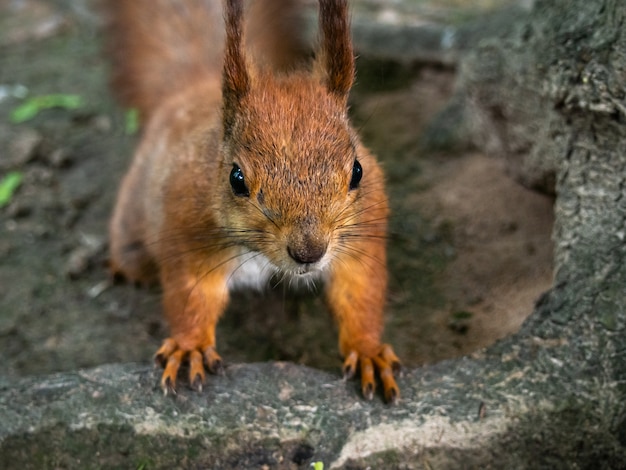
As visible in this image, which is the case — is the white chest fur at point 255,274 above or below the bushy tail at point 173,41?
below

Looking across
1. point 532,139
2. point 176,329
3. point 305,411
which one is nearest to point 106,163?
point 176,329

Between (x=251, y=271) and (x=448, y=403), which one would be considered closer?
(x=448, y=403)

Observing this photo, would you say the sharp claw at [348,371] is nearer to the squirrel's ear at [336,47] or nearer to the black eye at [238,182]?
the black eye at [238,182]

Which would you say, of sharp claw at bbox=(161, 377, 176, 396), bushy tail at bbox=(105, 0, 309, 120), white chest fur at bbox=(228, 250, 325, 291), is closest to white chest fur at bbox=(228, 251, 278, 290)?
white chest fur at bbox=(228, 250, 325, 291)

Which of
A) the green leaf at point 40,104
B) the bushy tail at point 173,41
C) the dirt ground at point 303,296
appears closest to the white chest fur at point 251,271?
the dirt ground at point 303,296

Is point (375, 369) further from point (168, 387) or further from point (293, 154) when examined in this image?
point (293, 154)

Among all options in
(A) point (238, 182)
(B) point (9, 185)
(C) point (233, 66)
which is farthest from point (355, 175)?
(B) point (9, 185)

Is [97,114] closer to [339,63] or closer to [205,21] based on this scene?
[205,21]
